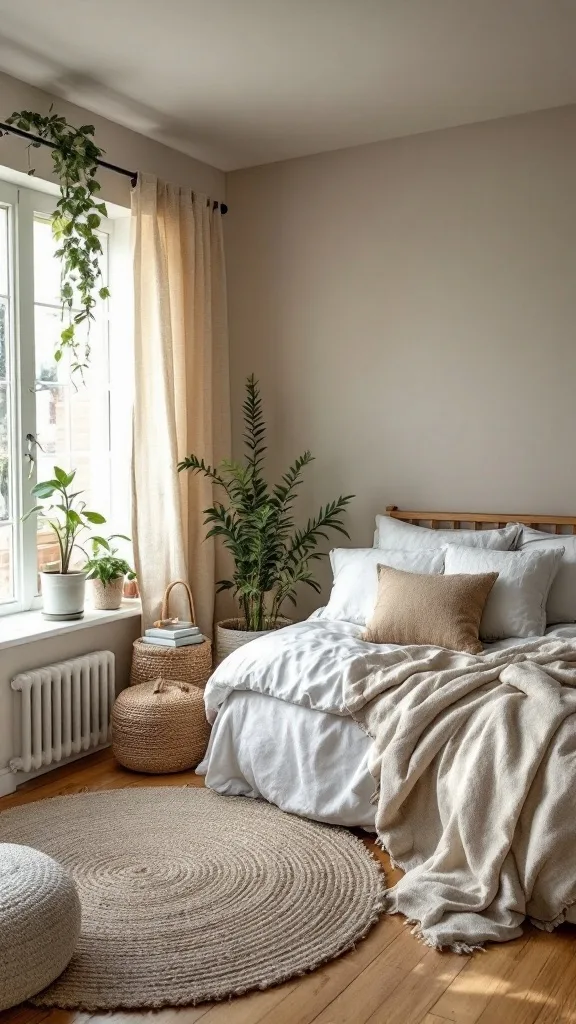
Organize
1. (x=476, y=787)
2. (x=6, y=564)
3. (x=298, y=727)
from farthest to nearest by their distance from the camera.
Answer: (x=6, y=564) < (x=298, y=727) < (x=476, y=787)

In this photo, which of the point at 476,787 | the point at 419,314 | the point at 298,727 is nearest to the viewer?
the point at 476,787

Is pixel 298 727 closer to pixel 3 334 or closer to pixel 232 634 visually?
pixel 232 634

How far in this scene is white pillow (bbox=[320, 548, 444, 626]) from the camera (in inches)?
150

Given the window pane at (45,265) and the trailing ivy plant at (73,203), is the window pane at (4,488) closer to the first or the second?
the trailing ivy plant at (73,203)

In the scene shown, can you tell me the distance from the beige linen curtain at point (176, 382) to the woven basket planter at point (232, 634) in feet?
0.44

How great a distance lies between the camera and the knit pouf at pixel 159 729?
3666mm

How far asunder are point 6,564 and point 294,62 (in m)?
2.32

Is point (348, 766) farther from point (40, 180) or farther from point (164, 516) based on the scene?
point (40, 180)

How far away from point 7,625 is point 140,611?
68cm

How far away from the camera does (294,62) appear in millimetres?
3561

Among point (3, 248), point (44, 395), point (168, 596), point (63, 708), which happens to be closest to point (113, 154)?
point (3, 248)

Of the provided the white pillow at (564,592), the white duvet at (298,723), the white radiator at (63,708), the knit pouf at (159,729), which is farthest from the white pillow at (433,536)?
the white radiator at (63,708)

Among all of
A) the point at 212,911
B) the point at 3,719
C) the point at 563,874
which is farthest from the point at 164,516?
the point at 563,874

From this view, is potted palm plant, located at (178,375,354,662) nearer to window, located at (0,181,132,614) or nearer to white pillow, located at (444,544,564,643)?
window, located at (0,181,132,614)
